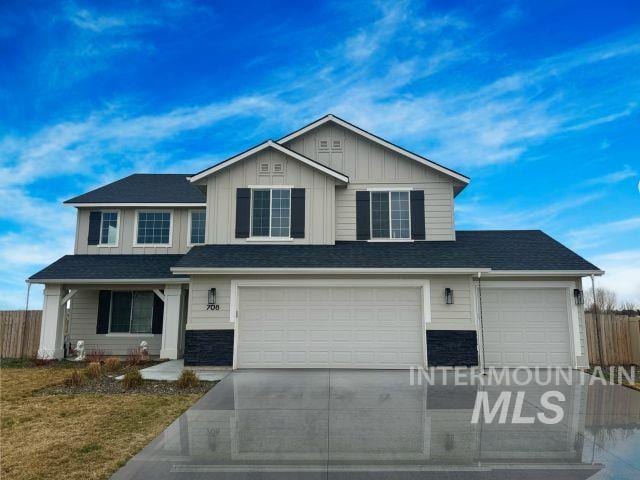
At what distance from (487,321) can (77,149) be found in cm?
1806

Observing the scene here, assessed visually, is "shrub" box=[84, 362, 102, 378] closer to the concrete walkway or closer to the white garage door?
the concrete walkway

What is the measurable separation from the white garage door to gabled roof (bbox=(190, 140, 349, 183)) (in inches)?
237

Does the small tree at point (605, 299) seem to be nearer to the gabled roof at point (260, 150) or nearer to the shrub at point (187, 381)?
the gabled roof at point (260, 150)

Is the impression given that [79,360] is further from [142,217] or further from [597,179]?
[597,179]

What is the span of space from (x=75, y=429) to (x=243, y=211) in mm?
7875

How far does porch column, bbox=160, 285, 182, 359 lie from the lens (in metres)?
15.0

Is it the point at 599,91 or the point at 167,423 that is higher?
the point at 599,91

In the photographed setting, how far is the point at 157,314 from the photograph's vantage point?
53.4 feet

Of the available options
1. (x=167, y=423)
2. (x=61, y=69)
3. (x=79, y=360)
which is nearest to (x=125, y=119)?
(x=61, y=69)

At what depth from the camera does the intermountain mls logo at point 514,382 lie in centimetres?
743

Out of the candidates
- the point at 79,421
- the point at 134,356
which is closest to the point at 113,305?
the point at 134,356

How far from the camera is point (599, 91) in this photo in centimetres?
1500

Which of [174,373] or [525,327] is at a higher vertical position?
[525,327]

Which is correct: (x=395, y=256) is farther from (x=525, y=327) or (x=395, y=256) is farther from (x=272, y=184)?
(x=525, y=327)
